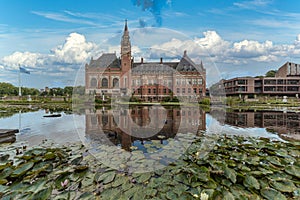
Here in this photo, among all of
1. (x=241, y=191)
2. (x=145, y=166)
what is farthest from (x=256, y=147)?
(x=145, y=166)

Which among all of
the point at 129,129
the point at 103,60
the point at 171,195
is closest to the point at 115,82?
the point at 103,60

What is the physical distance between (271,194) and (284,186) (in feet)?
1.20

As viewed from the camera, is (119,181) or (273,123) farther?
(273,123)

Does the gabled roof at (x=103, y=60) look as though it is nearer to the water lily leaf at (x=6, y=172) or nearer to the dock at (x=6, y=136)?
the dock at (x=6, y=136)

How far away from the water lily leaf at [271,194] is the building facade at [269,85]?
54274 mm

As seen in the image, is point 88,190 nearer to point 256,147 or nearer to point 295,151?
point 256,147

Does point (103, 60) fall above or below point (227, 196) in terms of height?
above

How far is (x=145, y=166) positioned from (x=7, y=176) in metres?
2.28

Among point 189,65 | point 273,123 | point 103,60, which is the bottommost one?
point 273,123

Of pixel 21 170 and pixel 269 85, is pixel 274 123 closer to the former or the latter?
pixel 21 170

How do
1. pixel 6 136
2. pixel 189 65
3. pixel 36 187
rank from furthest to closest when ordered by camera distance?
pixel 189 65
pixel 6 136
pixel 36 187

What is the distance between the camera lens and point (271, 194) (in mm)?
2473

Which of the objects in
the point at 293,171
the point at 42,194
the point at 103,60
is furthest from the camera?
the point at 103,60

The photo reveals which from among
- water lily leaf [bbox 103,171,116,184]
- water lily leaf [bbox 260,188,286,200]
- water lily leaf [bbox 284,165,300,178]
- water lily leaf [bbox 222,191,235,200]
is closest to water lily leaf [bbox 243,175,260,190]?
water lily leaf [bbox 260,188,286,200]
